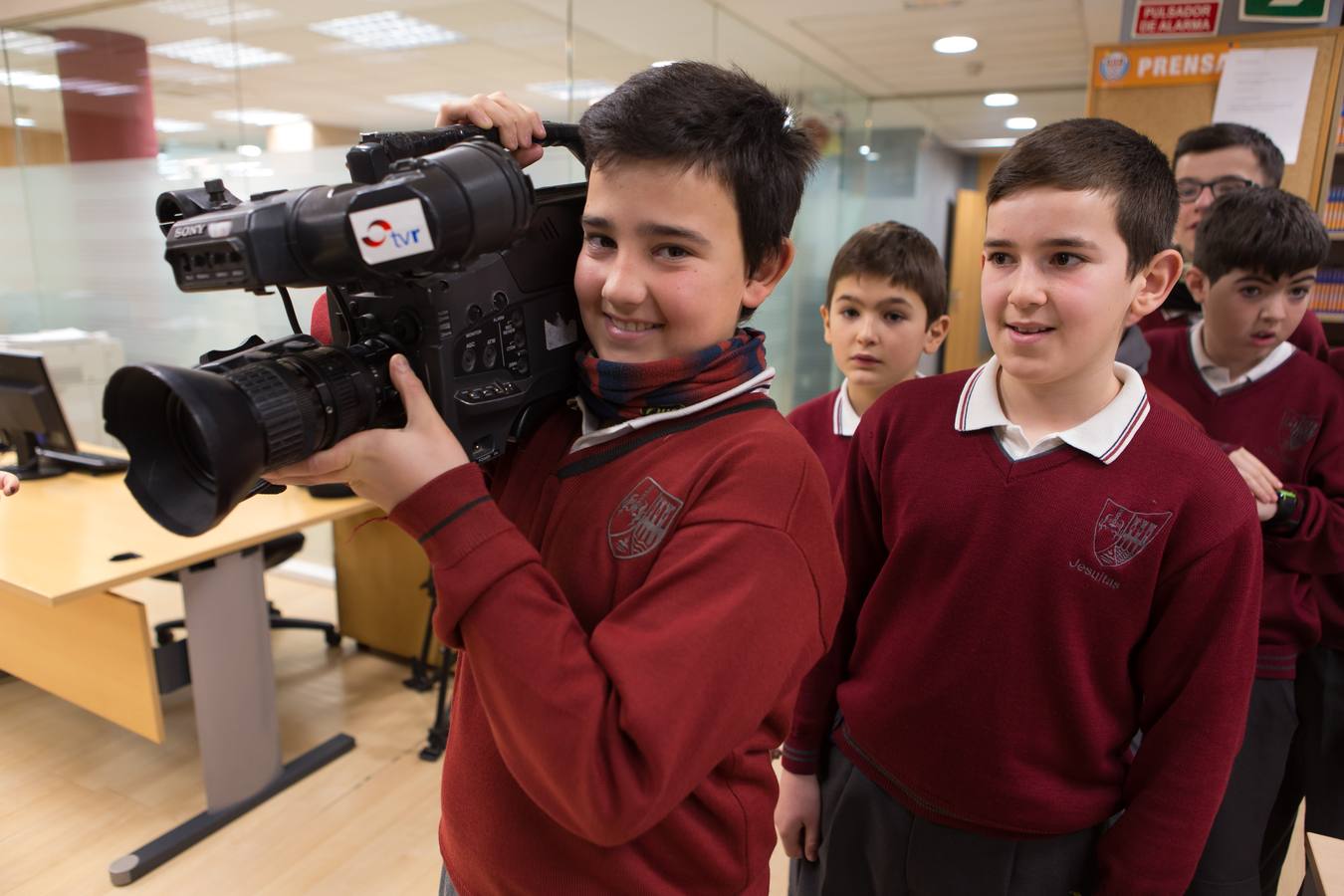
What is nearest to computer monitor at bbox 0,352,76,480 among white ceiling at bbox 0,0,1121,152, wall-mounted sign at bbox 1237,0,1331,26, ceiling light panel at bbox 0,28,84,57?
white ceiling at bbox 0,0,1121,152

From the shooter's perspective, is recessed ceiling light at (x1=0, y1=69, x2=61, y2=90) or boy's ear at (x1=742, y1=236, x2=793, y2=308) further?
recessed ceiling light at (x1=0, y1=69, x2=61, y2=90)

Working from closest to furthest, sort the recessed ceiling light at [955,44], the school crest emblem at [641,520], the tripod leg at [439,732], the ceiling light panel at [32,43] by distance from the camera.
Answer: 1. the school crest emblem at [641,520]
2. the tripod leg at [439,732]
3. the ceiling light panel at [32,43]
4. the recessed ceiling light at [955,44]

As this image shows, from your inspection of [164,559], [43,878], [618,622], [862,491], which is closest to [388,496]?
[618,622]

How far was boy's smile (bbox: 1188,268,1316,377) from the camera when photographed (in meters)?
1.42

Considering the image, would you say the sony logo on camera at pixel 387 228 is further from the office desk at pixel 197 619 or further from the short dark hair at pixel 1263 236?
the office desk at pixel 197 619

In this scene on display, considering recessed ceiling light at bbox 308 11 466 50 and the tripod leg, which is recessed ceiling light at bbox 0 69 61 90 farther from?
the tripod leg

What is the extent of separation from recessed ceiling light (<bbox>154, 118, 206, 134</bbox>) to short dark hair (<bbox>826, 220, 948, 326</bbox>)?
3020mm

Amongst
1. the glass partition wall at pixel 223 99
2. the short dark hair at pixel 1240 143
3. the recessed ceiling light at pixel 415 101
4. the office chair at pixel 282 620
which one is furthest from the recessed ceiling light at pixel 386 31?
the short dark hair at pixel 1240 143

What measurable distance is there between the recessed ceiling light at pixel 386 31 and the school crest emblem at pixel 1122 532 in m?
A: 2.96

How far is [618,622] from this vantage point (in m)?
0.58

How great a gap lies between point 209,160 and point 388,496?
3410mm

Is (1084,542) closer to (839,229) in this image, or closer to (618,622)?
(618,622)

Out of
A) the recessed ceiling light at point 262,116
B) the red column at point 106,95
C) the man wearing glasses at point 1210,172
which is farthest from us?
the red column at point 106,95

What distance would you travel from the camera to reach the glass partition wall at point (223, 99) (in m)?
3.04
